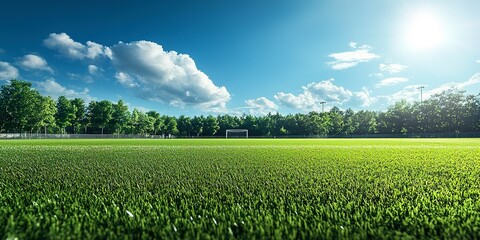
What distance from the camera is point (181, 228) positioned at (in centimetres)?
154

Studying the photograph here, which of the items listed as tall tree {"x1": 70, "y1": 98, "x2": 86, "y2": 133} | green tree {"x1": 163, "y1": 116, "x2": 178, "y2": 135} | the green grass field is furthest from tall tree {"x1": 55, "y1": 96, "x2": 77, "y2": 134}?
the green grass field

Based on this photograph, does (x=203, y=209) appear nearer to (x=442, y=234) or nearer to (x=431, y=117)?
(x=442, y=234)

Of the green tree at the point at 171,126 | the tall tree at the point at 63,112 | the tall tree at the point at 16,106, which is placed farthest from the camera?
the green tree at the point at 171,126

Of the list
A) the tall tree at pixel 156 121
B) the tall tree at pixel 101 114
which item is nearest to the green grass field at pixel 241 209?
the tall tree at pixel 101 114

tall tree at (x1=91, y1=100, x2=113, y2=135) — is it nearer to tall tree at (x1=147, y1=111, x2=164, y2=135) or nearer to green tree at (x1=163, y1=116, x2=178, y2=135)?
tall tree at (x1=147, y1=111, x2=164, y2=135)

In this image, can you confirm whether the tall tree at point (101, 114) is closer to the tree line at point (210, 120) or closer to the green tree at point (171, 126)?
the tree line at point (210, 120)

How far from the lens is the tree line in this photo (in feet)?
178

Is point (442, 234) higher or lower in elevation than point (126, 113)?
lower

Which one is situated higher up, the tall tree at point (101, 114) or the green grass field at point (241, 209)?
the tall tree at point (101, 114)

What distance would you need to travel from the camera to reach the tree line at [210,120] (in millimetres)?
54188

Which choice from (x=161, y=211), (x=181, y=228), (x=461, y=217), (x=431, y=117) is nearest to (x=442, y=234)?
(x=461, y=217)

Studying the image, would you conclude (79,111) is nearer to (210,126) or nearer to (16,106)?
(16,106)

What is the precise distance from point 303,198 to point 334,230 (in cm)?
78

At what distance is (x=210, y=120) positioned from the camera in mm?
102500
